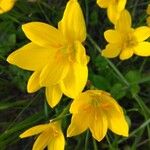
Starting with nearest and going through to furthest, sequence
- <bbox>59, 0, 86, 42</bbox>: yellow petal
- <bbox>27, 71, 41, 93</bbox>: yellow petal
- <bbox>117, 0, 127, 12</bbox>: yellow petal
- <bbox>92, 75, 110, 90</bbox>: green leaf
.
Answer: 1. <bbox>59, 0, 86, 42</bbox>: yellow petal
2. <bbox>27, 71, 41, 93</bbox>: yellow petal
3. <bbox>117, 0, 127, 12</bbox>: yellow petal
4. <bbox>92, 75, 110, 90</bbox>: green leaf

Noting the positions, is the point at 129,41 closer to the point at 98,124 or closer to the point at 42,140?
the point at 98,124

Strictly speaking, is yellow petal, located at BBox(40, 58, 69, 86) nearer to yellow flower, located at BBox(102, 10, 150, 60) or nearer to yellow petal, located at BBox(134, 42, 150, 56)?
yellow flower, located at BBox(102, 10, 150, 60)

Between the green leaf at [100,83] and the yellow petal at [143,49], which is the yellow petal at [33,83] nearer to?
the green leaf at [100,83]

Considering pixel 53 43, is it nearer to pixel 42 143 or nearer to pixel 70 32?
pixel 70 32

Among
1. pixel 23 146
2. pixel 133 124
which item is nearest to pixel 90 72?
pixel 133 124

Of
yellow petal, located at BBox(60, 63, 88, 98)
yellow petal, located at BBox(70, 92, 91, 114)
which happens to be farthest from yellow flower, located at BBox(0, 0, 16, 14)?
yellow petal, located at BBox(70, 92, 91, 114)

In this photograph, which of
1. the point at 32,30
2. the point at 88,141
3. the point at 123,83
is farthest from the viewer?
the point at 88,141
